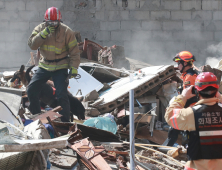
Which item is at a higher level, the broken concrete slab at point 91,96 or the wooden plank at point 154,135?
the broken concrete slab at point 91,96

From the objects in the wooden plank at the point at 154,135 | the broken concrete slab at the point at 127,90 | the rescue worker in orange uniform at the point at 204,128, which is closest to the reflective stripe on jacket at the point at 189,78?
the wooden plank at the point at 154,135

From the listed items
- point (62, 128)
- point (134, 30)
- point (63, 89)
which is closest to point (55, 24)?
point (63, 89)

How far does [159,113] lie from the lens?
5.53 m

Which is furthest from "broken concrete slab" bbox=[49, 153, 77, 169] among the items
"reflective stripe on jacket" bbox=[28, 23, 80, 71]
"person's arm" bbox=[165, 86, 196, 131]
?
"reflective stripe on jacket" bbox=[28, 23, 80, 71]

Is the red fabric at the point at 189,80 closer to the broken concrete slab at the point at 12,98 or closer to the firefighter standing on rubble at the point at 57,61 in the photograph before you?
the firefighter standing on rubble at the point at 57,61

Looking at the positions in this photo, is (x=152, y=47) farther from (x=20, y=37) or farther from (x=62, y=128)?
(x=62, y=128)

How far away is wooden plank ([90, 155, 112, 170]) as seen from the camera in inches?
119

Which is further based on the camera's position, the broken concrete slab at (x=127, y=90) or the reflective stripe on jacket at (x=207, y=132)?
the broken concrete slab at (x=127, y=90)

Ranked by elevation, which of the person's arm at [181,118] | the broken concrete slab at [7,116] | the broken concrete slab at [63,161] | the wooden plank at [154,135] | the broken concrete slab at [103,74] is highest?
the person's arm at [181,118]

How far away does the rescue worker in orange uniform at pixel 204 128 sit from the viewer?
7.34 ft

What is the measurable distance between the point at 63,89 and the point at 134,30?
6.15 m

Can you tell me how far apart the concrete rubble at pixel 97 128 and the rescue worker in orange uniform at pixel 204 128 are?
0.43 m

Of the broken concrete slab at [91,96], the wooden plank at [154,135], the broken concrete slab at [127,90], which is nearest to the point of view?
the wooden plank at [154,135]

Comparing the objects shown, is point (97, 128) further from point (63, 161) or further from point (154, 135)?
point (154, 135)
